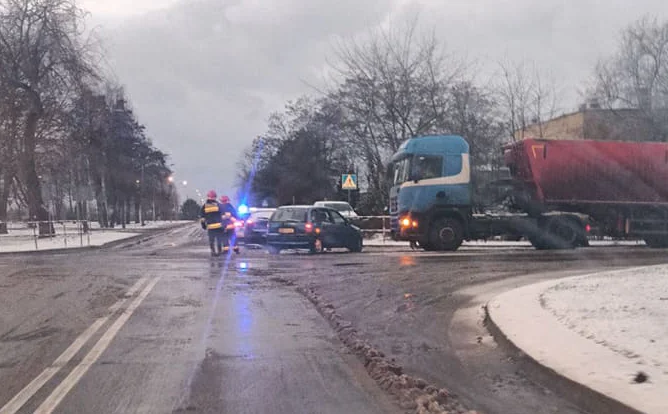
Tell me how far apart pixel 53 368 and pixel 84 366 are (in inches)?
11.5

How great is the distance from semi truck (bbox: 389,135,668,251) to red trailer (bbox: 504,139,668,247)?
0.11 ft

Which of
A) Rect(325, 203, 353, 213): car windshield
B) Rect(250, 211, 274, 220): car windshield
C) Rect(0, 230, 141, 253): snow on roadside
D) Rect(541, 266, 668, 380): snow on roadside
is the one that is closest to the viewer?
Rect(541, 266, 668, 380): snow on roadside

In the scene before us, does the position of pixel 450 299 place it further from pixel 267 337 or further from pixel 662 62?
pixel 662 62

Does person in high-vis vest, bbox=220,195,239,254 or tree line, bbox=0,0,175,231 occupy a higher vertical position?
tree line, bbox=0,0,175,231

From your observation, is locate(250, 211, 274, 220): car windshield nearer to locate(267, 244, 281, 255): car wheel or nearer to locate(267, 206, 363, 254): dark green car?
locate(267, 244, 281, 255): car wheel

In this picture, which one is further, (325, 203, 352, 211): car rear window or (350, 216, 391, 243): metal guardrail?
(325, 203, 352, 211): car rear window

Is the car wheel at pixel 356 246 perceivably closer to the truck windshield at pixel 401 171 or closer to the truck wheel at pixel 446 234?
the truck windshield at pixel 401 171

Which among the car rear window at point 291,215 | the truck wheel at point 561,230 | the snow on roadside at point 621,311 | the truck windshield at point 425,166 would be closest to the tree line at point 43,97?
the car rear window at point 291,215

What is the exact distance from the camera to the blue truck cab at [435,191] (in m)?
23.0

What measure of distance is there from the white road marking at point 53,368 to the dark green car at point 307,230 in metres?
12.2

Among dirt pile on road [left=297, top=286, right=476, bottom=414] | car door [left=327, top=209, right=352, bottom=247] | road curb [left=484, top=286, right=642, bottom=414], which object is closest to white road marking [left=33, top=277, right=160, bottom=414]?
dirt pile on road [left=297, top=286, right=476, bottom=414]

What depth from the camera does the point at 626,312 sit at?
8492mm

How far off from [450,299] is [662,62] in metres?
30.2

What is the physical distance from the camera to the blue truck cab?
2302cm
